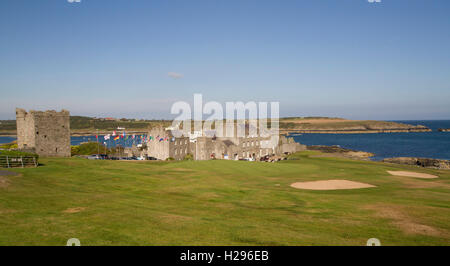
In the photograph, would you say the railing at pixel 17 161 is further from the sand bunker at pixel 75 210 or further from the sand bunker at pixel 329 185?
the sand bunker at pixel 329 185

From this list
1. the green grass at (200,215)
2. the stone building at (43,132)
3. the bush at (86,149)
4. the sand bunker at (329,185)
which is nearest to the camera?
the green grass at (200,215)

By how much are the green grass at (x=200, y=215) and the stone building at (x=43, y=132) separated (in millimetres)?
23849

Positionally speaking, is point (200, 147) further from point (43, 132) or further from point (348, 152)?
point (348, 152)

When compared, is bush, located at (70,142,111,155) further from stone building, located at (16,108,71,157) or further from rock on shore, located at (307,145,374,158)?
rock on shore, located at (307,145,374,158)

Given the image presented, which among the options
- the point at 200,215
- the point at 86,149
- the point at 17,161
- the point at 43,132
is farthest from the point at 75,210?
the point at 86,149

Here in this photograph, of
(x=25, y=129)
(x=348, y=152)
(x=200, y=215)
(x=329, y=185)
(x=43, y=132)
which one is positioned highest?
(x=25, y=129)

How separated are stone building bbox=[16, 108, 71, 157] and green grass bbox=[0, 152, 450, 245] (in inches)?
939

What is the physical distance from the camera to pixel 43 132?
4553 centimetres

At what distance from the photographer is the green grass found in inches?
441

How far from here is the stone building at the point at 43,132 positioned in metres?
44.6

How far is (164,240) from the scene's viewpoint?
1070 cm

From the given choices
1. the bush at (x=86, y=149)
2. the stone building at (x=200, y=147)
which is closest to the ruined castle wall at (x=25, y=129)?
the bush at (x=86, y=149)

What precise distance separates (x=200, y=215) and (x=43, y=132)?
134 ft

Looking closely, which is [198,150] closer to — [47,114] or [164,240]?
[47,114]
